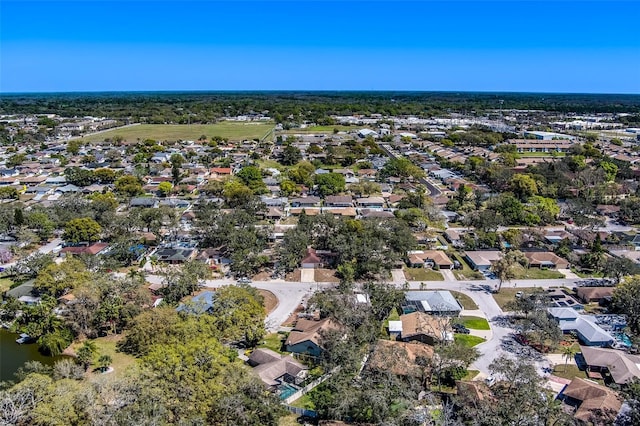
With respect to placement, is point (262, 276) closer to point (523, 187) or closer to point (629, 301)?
point (629, 301)

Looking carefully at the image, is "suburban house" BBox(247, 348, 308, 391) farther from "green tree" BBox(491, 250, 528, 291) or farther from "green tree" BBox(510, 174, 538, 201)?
"green tree" BBox(510, 174, 538, 201)

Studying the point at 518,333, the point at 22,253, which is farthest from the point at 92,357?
the point at 518,333

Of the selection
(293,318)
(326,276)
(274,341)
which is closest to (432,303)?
(326,276)

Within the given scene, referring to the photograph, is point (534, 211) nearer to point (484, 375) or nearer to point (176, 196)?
point (484, 375)

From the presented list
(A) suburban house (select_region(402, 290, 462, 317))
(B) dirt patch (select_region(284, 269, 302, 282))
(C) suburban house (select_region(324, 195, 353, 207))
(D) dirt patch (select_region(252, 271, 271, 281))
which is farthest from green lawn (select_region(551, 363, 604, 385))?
(C) suburban house (select_region(324, 195, 353, 207))

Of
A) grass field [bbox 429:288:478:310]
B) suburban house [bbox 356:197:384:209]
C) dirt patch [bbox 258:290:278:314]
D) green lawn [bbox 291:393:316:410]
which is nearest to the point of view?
green lawn [bbox 291:393:316:410]
